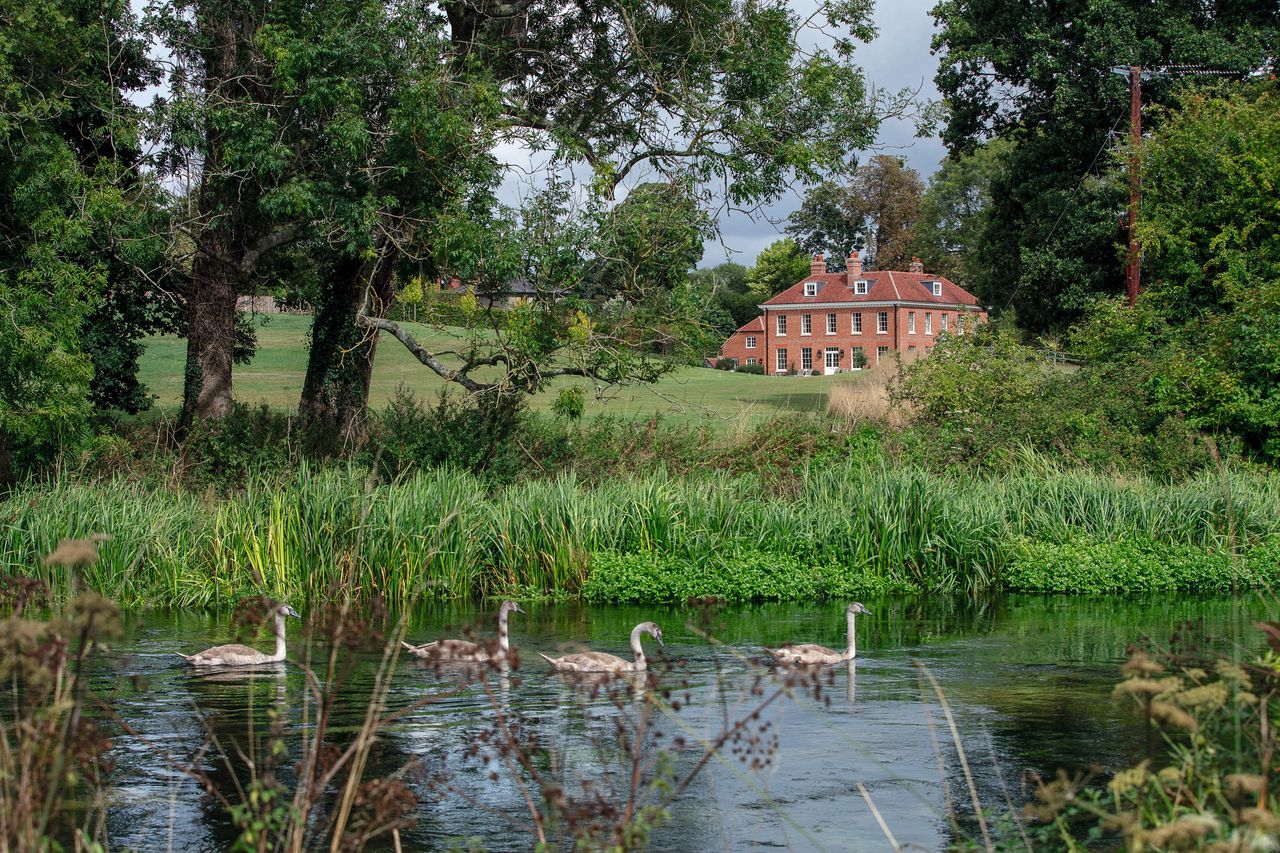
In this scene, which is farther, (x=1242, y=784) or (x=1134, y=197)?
(x=1134, y=197)

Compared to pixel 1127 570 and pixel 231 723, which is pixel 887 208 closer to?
pixel 1127 570

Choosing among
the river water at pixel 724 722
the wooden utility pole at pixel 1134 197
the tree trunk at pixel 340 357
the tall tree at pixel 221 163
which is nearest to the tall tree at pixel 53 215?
the tall tree at pixel 221 163

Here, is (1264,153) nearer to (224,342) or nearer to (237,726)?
(224,342)

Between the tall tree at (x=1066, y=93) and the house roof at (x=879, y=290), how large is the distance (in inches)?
1968

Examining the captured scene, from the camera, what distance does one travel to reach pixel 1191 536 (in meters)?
20.2

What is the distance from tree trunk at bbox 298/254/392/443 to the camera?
83.8ft

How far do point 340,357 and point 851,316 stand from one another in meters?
71.9

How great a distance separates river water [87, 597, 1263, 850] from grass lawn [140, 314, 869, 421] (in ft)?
67.5

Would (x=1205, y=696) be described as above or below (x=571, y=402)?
below

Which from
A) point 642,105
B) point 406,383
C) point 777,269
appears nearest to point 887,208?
point 777,269

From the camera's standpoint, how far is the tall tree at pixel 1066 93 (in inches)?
1380

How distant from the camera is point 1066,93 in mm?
35719

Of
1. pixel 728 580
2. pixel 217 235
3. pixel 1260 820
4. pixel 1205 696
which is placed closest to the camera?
pixel 1260 820

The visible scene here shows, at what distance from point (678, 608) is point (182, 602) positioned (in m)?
6.22
